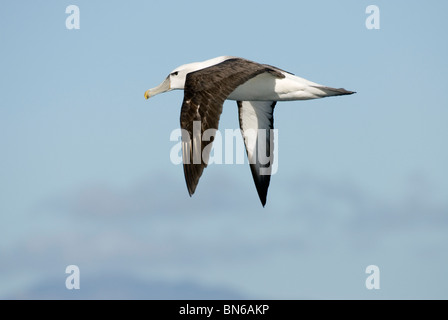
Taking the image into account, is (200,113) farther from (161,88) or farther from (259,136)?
(259,136)

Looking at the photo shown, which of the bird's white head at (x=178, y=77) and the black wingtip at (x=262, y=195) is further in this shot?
the black wingtip at (x=262, y=195)

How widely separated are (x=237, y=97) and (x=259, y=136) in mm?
2702

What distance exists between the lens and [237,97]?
1692 cm

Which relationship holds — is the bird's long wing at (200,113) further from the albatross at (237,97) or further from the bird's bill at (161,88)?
the bird's bill at (161,88)

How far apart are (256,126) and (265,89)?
8.86 feet

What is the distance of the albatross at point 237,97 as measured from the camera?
44.3ft

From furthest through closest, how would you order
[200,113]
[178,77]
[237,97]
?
[178,77], [237,97], [200,113]

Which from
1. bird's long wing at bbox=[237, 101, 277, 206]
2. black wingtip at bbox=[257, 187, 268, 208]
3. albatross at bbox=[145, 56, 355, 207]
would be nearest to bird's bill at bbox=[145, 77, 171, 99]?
albatross at bbox=[145, 56, 355, 207]

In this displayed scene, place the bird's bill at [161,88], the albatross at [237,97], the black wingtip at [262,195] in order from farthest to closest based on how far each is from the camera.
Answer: the black wingtip at [262,195], the bird's bill at [161,88], the albatross at [237,97]

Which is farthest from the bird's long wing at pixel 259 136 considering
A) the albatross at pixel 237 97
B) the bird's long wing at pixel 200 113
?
the bird's long wing at pixel 200 113

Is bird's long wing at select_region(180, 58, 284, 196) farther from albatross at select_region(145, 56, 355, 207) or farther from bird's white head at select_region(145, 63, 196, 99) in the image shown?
bird's white head at select_region(145, 63, 196, 99)

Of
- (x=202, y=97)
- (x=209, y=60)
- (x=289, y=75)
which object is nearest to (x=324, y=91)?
(x=289, y=75)

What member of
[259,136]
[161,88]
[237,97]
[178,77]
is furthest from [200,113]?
[259,136]

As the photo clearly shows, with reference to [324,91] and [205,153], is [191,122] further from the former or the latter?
[324,91]
